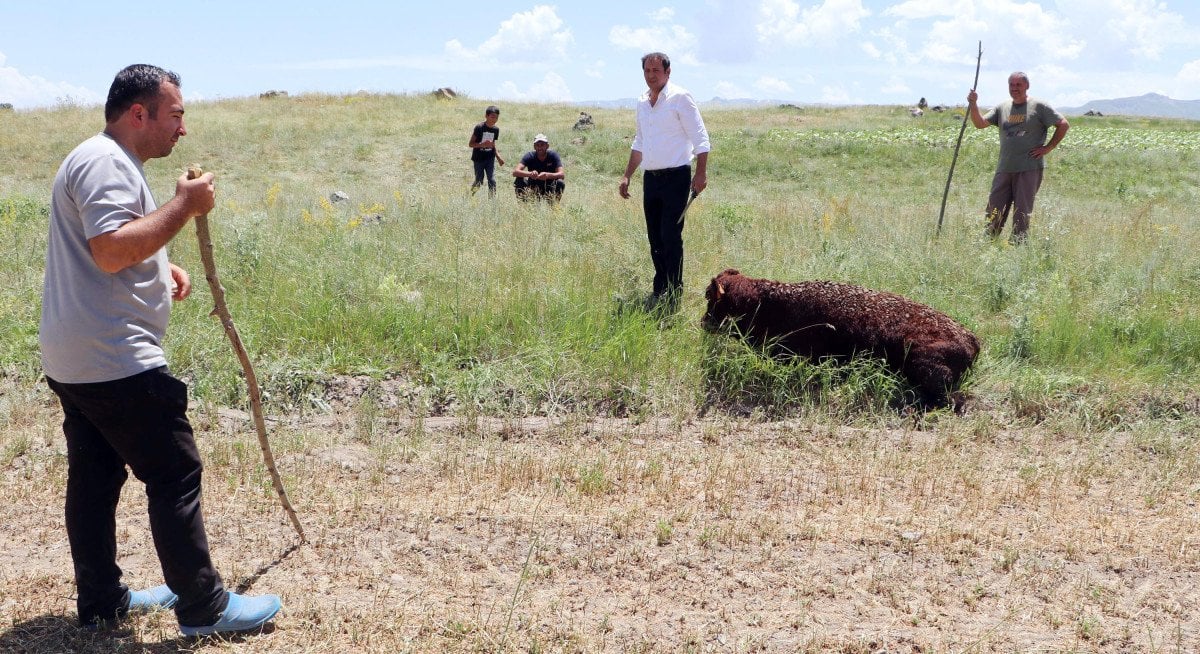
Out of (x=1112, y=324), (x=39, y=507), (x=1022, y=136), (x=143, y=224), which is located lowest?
(x=39, y=507)

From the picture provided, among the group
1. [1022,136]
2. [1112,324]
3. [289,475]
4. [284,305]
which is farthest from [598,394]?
[1022,136]

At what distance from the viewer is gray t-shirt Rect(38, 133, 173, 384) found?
103 inches

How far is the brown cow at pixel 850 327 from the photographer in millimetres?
5652

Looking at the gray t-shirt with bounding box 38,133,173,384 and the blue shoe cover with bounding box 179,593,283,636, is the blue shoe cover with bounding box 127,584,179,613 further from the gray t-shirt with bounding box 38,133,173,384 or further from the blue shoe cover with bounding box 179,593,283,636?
the gray t-shirt with bounding box 38,133,173,384

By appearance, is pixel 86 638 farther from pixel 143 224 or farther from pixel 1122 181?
pixel 1122 181

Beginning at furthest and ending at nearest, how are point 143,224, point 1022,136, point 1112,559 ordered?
point 1022,136 → point 1112,559 → point 143,224

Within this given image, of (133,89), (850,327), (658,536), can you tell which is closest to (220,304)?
(133,89)

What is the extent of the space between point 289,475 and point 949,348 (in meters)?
4.04

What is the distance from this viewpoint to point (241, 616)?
116 inches

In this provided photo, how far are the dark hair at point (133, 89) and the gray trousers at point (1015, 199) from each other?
841cm

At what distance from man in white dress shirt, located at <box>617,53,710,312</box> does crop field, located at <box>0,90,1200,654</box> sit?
1.95 ft

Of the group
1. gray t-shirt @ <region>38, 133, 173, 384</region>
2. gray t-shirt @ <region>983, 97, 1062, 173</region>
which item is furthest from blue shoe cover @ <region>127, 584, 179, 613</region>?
gray t-shirt @ <region>983, 97, 1062, 173</region>

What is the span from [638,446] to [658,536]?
129cm

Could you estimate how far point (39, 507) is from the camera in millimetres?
4039
